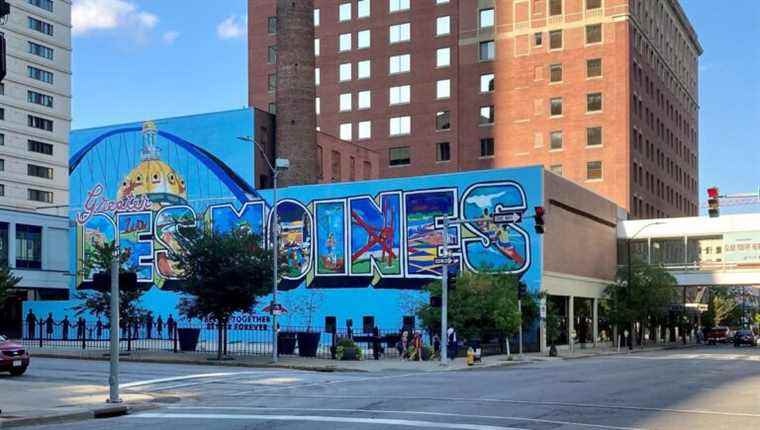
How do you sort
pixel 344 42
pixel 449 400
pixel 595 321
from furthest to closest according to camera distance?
pixel 344 42 → pixel 595 321 → pixel 449 400

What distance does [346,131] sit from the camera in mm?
99500

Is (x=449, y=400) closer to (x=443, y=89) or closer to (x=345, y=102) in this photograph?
(x=443, y=89)

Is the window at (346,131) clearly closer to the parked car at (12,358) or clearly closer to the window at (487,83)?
the window at (487,83)

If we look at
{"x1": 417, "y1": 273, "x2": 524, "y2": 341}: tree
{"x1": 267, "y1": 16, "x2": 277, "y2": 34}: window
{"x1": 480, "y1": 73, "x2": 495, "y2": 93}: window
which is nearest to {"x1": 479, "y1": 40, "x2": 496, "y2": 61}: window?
{"x1": 480, "y1": 73, "x2": 495, "y2": 93}: window

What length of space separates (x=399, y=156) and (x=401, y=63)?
10.1 metres

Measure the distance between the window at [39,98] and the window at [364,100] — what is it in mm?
44716

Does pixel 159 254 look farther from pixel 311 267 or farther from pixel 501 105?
pixel 501 105

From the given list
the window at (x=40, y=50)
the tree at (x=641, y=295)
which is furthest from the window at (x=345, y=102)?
the window at (x=40, y=50)

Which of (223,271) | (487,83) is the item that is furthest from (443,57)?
(223,271)

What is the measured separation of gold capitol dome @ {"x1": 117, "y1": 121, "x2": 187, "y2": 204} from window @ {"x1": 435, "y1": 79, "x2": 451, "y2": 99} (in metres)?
32.5

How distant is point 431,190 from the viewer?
6069cm

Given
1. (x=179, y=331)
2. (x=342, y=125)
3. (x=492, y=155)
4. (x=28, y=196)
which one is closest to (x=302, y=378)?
(x=179, y=331)

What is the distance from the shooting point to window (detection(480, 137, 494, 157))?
299 feet

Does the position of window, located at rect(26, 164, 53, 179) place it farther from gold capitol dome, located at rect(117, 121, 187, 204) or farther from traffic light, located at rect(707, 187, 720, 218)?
traffic light, located at rect(707, 187, 720, 218)
